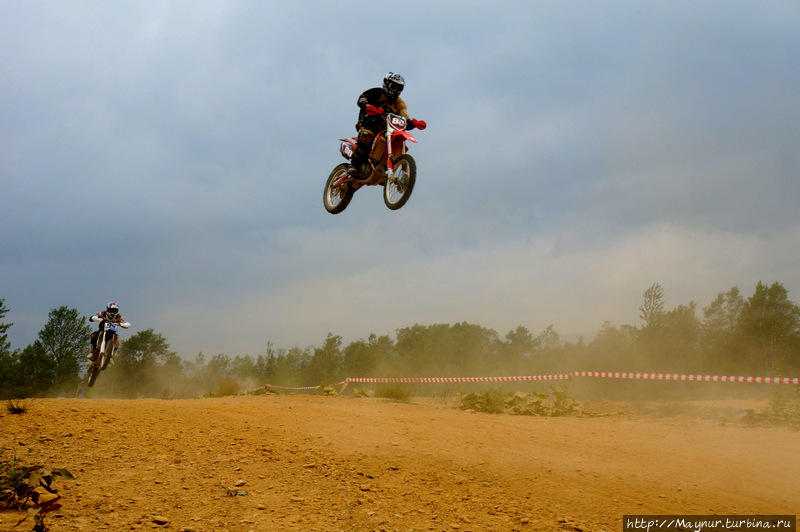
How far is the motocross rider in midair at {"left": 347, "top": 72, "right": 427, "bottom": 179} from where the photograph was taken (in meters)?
9.52

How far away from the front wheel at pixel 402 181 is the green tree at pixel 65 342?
40.7m

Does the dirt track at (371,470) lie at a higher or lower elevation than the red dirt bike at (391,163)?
lower

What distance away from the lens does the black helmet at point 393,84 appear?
9.43m

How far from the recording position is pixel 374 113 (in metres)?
9.64

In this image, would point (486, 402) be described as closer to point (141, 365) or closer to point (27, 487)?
point (27, 487)

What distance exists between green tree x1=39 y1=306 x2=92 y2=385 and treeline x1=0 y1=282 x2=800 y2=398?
0.08 meters

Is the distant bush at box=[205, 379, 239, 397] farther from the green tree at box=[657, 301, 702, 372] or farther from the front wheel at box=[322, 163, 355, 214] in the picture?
the green tree at box=[657, 301, 702, 372]

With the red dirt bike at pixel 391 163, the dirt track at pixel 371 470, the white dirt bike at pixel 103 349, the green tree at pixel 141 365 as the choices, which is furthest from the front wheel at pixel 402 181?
the green tree at pixel 141 365

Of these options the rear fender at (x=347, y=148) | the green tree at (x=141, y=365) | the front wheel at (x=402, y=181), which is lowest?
the green tree at (x=141, y=365)

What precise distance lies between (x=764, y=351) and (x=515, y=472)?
119ft

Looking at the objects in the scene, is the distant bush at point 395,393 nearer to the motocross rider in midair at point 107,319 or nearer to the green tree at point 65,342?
the motocross rider in midair at point 107,319

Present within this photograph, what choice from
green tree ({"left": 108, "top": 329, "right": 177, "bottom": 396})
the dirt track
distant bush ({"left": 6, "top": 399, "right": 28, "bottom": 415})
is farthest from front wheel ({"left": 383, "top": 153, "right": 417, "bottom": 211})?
green tree ({"left": 108, "top": 329, "right": 177, "bottom": 396})

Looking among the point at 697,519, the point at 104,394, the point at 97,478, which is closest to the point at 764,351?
the point at 697,519

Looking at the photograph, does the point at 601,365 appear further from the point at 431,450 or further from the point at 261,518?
the point at 261,518
